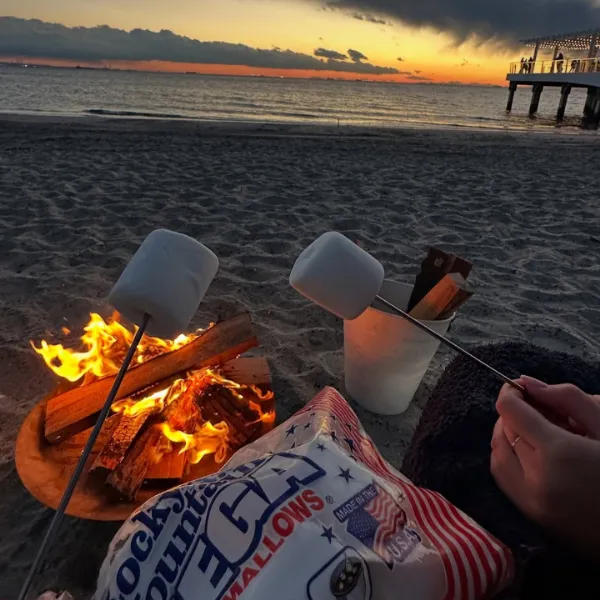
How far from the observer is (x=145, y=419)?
7.14 ft

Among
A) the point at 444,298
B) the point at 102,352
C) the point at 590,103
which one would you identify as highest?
the point at 590,103

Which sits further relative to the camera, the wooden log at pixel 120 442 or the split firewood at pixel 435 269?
the split firewood at pixel 435 269

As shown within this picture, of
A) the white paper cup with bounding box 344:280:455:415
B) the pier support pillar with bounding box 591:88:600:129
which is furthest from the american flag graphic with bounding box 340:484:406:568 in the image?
the pier support pillar with bounding box 591:88:600:129

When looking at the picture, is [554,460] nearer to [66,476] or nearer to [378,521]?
[378,521]

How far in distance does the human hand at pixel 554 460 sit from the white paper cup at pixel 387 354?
45.4 inches

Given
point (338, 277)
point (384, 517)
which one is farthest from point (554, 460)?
point (338, 277)

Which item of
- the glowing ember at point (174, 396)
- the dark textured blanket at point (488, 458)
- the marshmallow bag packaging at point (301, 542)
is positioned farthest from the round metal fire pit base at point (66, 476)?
the dark textured blanket at point (488, 458)

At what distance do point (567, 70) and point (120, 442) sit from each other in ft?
122

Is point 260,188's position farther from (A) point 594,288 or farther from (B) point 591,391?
(B) point 591,391

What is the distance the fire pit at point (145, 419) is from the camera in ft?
6.49

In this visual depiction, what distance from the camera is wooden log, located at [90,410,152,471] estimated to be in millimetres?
1984

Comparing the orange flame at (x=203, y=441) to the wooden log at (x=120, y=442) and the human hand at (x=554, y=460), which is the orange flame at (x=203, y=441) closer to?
the wooden log at (x=120, y=442)

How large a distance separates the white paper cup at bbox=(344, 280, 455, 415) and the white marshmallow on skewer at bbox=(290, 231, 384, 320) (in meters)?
0.87

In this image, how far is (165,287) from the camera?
1461mm
